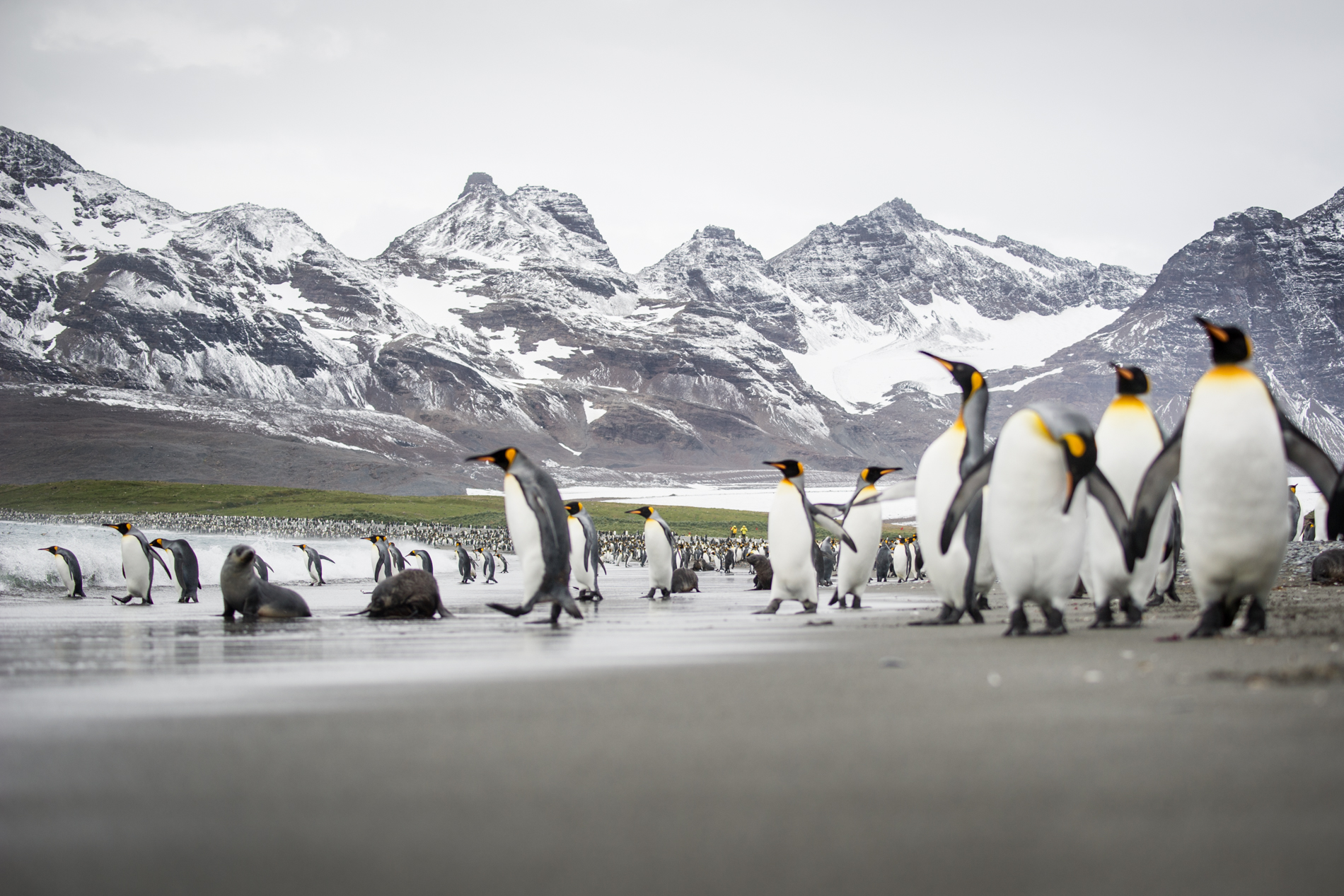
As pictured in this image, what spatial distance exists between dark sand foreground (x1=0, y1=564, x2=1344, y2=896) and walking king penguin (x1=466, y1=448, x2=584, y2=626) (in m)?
5.00

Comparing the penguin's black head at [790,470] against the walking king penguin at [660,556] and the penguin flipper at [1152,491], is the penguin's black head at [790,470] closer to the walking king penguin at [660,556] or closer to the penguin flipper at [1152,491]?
the walking king penguin at [660,556]

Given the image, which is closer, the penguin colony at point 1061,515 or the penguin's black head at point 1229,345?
the penguin colony at point 1061,515

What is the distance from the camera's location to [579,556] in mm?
14805

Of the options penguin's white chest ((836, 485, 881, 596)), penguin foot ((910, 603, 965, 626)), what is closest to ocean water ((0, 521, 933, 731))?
penguin's white chest ((836, 485, 881, 596))

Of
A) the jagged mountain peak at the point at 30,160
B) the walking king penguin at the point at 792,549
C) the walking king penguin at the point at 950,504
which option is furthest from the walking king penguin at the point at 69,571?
the jagged mountain peak at the point at 30,160

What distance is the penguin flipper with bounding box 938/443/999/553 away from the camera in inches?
290

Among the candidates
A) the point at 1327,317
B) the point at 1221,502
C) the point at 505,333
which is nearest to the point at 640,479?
the point at 505,333

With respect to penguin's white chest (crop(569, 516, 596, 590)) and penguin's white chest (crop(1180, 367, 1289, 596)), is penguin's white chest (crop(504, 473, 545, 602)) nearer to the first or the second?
penguin's white chest (crop(569, 516, 596, 590))

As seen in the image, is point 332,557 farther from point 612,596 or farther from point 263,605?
point 263,605

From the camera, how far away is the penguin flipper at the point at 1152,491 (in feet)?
21.4

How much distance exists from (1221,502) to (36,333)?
526 ft

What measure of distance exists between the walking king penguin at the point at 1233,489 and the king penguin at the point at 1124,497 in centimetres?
93

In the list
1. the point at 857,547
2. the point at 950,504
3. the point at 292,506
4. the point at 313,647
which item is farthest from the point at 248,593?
the point at 292,506

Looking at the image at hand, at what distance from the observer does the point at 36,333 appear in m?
140
